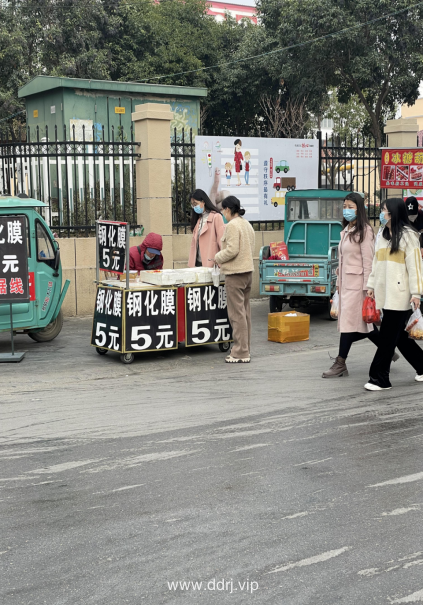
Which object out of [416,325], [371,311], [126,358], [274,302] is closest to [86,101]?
[274,302]

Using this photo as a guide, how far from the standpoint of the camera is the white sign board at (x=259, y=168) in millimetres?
13492

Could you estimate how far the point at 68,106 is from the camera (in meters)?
19.5

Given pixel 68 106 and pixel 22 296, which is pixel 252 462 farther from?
pixel 68 106

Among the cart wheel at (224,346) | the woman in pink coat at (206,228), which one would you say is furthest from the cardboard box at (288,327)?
the woman in pink coat at (206,228)

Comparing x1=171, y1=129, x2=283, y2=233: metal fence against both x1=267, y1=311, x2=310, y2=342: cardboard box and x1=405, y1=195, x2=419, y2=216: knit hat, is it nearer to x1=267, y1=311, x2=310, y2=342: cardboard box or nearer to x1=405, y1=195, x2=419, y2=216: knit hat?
x1=405, y1=195, x2=419, y2=216: knit hat

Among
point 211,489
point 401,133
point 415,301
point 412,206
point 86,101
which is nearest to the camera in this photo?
point 211,489

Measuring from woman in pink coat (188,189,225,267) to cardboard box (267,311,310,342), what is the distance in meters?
1.38

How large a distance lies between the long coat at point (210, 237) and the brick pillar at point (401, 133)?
7.37m

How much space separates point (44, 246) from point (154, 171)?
3.52 meters

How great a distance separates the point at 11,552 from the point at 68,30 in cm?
3075

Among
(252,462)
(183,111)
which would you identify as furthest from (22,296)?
(183,111)

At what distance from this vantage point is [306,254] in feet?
42.8

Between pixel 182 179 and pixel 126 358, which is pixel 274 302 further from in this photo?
pixel 126 358

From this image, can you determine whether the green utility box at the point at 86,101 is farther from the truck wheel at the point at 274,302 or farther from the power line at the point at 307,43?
the power line at the point at 307,43
